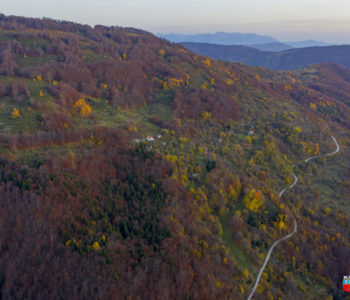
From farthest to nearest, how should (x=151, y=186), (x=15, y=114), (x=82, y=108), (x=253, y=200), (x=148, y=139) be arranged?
(x=82, y=108)
(x=148, y=139)
(x=15, y=114)
(x=253, y=200)
(x=151, y=186)

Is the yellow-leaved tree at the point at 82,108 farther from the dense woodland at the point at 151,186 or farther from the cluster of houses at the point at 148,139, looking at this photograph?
the cluster of houses at the point at 148,139

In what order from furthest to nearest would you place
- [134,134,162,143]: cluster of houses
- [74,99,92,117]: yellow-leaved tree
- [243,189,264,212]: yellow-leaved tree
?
[74,99,92,117]: yellow-leaved tree → [134,134,162,143]: cluster of houses → [243,189,264,212]: yellow-leaved tree

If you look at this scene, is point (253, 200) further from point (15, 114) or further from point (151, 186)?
point (15, 114)

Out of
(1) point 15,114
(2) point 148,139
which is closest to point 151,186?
(2) point 148,139

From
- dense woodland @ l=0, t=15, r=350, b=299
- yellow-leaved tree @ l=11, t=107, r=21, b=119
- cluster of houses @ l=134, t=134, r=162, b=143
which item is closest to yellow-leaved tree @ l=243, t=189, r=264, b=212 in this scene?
dense woodland @ l=0, t=15, r=350, b=299

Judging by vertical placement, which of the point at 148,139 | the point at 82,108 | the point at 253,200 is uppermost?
the point at 82,108

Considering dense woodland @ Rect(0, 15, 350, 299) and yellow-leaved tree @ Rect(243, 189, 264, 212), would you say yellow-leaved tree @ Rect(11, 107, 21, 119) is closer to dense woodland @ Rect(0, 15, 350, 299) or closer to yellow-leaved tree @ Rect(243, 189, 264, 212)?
dense woodland @ Rect(0, 15, 350, 299)

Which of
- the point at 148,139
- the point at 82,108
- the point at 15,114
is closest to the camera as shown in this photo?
the point at 15,114

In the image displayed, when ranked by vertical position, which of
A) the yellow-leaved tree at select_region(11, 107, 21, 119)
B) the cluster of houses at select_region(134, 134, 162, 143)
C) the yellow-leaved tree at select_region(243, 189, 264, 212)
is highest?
the yellow-leaved tree at select_region(11, 107, 21, 119)

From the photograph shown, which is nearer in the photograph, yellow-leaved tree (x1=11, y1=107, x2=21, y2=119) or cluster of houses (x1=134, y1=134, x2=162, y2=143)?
yellow-leaved tree (x1=11, y1=107, x2=21, y2=119)
